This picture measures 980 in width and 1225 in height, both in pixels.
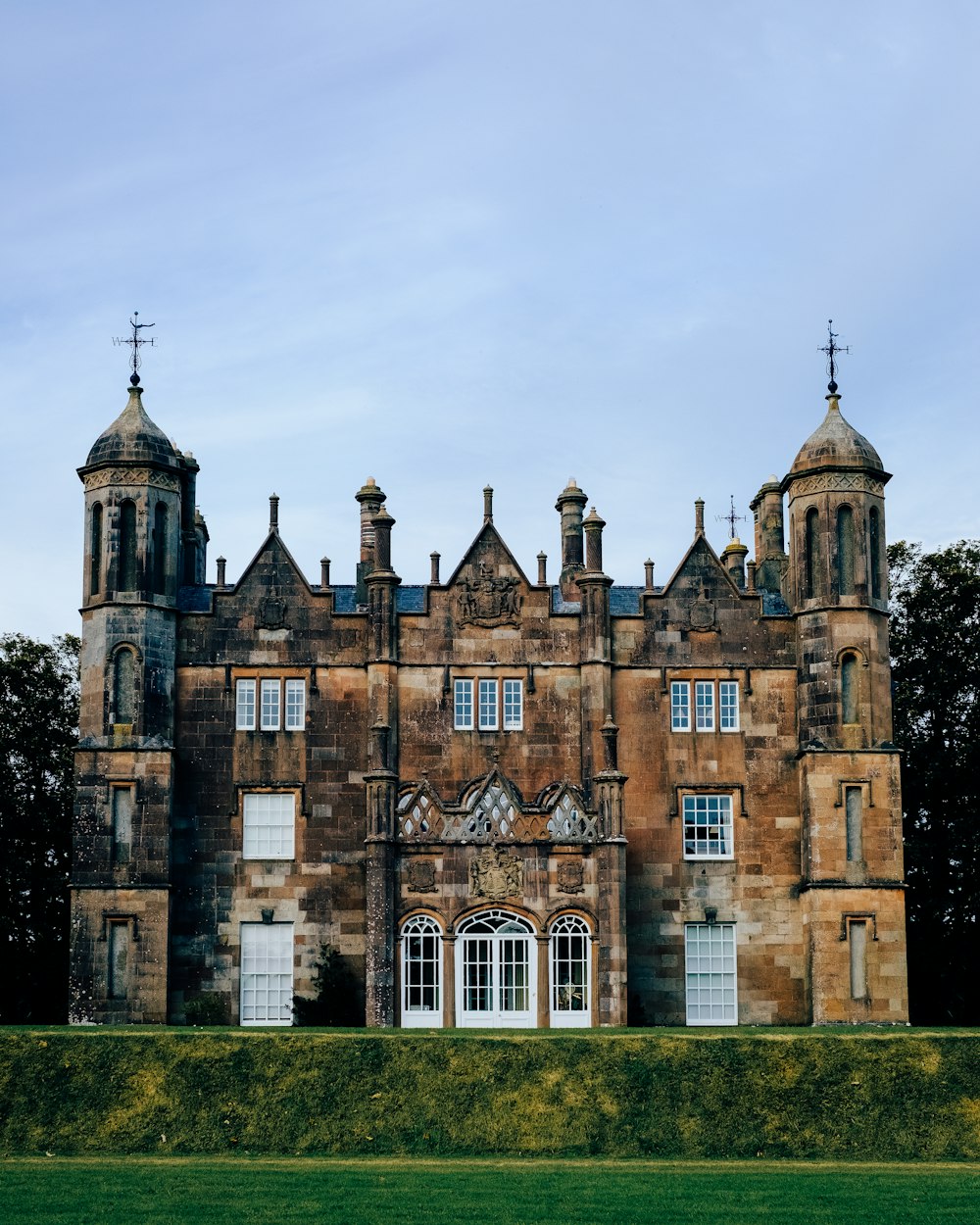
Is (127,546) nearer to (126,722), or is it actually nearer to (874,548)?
(126,722)

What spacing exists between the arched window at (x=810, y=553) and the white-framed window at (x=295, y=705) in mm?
13487

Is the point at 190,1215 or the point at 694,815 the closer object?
the point at 190,1215

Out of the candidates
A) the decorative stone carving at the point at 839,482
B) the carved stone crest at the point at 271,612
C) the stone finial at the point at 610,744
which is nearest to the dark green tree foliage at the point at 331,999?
the stone finial at the point at 610,744

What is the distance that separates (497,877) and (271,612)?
9391 mm

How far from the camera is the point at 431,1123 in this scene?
121 ft

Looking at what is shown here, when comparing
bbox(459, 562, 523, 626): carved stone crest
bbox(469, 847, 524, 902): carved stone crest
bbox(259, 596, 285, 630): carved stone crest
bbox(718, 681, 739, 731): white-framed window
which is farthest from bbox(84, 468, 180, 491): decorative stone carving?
bbox(718, 681, 739, 731): white-framed window

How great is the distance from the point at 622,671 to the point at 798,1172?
815 inches

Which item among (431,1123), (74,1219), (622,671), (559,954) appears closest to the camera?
(74,1219)

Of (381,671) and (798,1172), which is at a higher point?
(381,671)

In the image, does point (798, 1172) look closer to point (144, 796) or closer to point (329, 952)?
point (329, 952)

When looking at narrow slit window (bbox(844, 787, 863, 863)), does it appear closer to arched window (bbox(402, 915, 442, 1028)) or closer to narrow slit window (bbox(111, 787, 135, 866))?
arched window (bbox(402, 915, 442, 1028))

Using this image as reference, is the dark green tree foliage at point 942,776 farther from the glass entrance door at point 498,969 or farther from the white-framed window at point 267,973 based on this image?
the white-framed window at point 267,973

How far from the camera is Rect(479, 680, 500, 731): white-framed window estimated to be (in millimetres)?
53250

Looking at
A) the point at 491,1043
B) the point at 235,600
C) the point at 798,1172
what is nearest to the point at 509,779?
the point at 235,600
